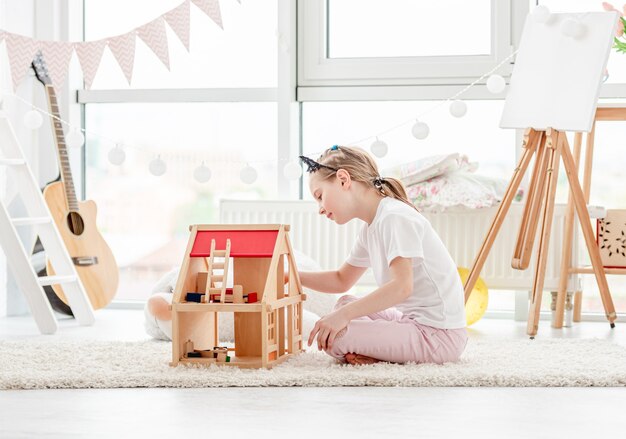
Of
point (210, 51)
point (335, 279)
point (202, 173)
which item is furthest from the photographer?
point (210, 51)

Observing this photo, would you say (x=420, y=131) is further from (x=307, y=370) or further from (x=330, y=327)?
(x=307, y=370)

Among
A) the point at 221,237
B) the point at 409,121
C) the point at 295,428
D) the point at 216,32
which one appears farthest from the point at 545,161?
the point at 295,428

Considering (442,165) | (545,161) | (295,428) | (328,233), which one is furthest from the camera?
(328,233)

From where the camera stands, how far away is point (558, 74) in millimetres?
3340

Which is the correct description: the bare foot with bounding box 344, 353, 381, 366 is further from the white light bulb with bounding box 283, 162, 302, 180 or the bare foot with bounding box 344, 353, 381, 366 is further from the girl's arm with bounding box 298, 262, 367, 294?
the white light bulb with bounding box 283, 162, 302, 180

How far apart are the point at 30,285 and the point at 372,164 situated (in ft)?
4.72

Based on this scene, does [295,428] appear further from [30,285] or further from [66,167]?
[66,167]

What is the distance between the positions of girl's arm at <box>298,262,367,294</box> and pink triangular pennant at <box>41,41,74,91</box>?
140 centimetres

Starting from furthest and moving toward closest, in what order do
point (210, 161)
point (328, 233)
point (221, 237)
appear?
point (210, 161)
point (328, 233)
point (221, 237)

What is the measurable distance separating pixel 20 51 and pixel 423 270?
189 centimetres

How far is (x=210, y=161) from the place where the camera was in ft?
14.0

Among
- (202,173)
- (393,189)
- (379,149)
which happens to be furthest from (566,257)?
(202,173)

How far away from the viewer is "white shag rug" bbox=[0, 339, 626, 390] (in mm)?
2191

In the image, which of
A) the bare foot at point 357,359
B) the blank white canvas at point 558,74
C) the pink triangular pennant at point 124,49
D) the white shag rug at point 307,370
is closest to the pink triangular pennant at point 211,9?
the pink triangular pennant at point 124,49
